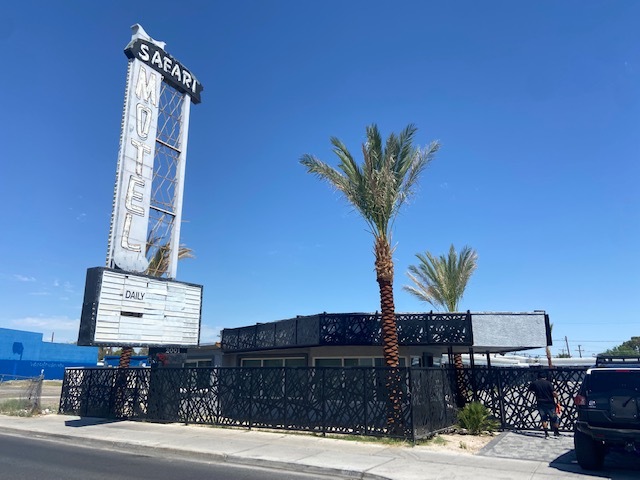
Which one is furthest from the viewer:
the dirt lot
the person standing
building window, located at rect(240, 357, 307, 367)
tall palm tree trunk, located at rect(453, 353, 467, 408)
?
the dirt lot

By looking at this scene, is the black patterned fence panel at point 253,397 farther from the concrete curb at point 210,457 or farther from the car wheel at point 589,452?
the car wheel at point 589,452

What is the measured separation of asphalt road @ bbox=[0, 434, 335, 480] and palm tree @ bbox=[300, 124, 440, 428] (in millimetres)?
6286

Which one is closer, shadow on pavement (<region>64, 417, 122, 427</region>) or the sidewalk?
the sidewalk

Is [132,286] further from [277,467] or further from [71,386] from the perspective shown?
[277,467]

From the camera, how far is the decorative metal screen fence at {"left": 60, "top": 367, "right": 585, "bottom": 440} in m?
13.2

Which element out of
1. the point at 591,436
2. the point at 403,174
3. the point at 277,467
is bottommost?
the point at 277,467

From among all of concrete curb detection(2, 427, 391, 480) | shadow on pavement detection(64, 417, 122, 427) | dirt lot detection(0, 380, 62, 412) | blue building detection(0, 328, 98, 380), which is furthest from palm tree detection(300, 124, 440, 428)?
blue building detection(0, 328, 98, 380)

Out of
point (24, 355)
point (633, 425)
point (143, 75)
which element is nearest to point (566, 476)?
point (633, 425)

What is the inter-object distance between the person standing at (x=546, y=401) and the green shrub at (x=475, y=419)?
62.3 inches

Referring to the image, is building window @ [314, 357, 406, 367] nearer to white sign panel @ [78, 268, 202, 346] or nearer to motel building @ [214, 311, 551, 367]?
motel building @ [214, 311, 551, 367]

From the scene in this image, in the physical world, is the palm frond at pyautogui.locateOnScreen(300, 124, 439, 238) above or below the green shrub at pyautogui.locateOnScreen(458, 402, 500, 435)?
above

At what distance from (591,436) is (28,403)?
22017 mm

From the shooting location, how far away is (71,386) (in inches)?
797

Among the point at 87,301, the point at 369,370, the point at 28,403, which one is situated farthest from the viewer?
the point at 28,403
